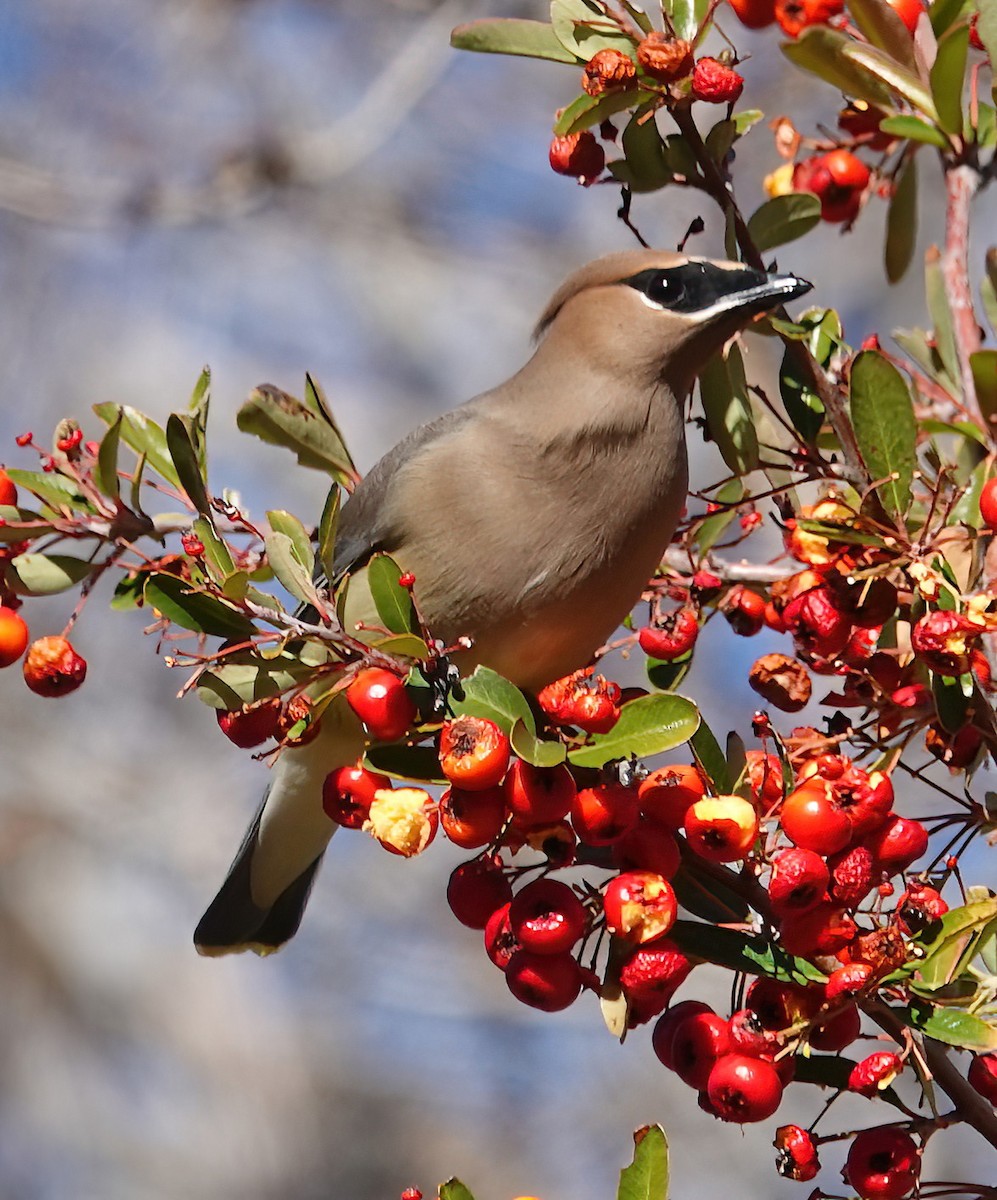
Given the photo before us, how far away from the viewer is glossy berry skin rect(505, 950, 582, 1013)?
203 centimetres

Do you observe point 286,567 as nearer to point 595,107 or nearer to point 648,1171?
point 595,107

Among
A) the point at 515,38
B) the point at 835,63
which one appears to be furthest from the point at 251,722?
the point at 835,63

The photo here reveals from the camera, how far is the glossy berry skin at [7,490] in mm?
2350

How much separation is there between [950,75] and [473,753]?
120cm

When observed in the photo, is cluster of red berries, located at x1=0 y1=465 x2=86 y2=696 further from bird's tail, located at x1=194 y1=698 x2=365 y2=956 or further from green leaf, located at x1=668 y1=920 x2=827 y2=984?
bird's tail, located at x1=194 y1=698 x2=365 y2=956

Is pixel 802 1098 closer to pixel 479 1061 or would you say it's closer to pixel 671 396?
pixel 479 1061

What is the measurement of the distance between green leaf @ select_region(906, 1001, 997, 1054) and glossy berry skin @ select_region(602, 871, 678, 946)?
297 mm

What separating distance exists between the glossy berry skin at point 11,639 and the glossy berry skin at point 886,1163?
1226 mm

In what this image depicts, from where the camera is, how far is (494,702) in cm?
201

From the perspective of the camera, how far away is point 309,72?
31.4 ft

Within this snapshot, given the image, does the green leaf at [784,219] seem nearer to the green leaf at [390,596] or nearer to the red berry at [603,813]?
the green leaf at [390,596]

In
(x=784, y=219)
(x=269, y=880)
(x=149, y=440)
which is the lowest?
(x=269, y=880)

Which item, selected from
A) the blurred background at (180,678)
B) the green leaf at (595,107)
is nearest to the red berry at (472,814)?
the green leaf at (595,107)

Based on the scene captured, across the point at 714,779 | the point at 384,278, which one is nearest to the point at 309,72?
the point at 384,278
